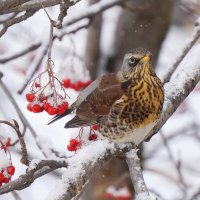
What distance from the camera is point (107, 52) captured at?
4836 millimetres

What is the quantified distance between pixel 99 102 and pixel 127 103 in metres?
0.13

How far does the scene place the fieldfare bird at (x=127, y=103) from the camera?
299 cm

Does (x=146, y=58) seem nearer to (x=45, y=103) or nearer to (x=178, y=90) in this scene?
(x=178, y=90)

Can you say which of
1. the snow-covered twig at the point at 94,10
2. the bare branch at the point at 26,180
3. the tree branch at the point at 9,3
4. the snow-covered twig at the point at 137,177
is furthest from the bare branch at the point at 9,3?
the snow-covered twig at the point at 94,10

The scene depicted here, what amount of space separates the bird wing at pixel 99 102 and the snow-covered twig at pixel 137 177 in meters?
0.31

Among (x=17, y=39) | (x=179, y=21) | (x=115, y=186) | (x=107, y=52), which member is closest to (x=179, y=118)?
(x=179, y=21)

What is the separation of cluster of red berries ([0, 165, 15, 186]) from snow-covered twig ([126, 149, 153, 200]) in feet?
1.57

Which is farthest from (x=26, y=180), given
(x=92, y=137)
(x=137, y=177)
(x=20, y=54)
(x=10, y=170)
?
(x=20, y=54)

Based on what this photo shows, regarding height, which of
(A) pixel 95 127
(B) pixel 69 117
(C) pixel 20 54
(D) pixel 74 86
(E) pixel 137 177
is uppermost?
(B) pixel 69 117

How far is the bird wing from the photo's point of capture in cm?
302

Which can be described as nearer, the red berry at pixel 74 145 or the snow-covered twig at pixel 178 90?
the red berry at pixel 74 145

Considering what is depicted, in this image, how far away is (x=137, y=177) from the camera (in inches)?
100

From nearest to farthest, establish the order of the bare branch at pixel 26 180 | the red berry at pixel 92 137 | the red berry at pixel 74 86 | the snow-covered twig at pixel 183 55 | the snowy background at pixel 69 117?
the bare branch at pixel 26 180 → the red berry at pixel 92 137 → the snow-covered twig at pixel 183 55 → the red berry at pixel 74 86 → the snowy background at pixel 69 117

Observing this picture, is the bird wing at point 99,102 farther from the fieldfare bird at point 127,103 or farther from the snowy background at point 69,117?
the snowy background at point 69,117
